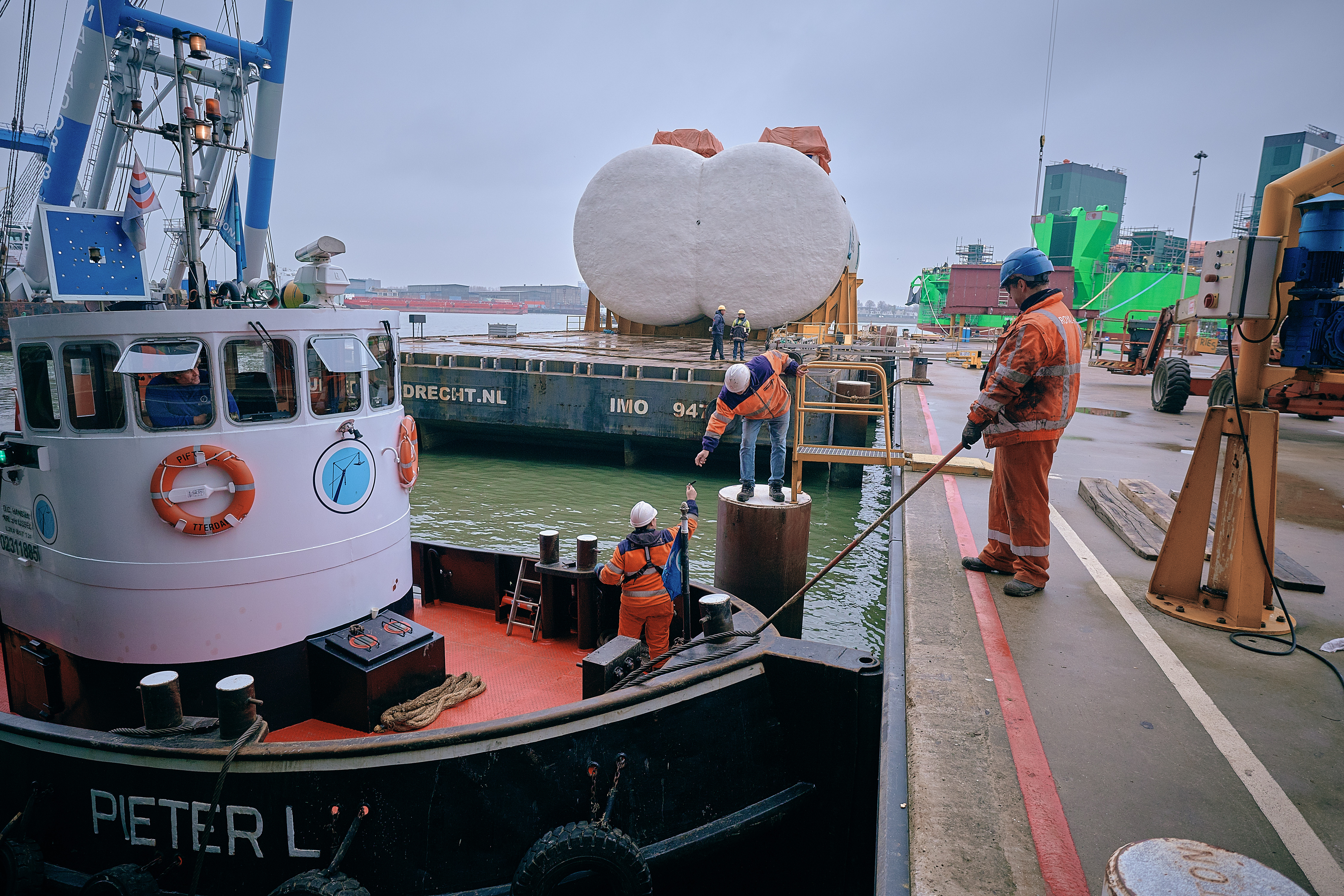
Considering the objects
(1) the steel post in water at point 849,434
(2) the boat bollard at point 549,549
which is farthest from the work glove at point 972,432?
(1) the steel post in water at point 849,434

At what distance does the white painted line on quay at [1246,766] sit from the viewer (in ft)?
8.54

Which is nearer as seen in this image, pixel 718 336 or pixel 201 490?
pixel 201 490

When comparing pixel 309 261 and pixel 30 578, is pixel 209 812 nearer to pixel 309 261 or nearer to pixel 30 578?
pixel 30 578

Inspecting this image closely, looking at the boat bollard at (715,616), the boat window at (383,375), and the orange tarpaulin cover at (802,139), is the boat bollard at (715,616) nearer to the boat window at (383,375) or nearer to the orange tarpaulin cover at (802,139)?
the boat window at (383,375)

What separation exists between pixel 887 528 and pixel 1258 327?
7812 millimetres

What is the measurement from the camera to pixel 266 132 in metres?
11.4

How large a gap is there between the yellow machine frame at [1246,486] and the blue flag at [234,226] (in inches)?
259

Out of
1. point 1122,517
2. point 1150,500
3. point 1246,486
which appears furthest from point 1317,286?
point 1150,500

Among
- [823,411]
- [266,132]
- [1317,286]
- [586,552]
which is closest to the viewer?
→ [1317,286]

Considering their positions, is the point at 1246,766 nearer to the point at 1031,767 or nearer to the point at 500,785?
the point at 1031,767

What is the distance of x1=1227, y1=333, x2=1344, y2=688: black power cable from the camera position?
4.25m

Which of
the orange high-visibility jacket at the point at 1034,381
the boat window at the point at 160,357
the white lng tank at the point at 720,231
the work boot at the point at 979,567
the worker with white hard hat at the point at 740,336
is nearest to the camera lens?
the boat window at the point at 160,357

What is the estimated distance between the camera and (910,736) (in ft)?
11.4

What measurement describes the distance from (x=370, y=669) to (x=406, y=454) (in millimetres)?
1485
